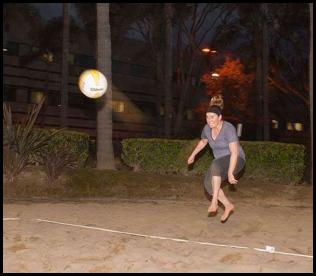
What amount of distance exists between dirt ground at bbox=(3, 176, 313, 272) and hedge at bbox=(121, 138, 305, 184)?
2.33 meters

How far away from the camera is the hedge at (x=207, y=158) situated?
1288 centimetres

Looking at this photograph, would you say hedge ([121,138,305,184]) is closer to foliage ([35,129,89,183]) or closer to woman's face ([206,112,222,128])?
foliage ([35,129,89,183])

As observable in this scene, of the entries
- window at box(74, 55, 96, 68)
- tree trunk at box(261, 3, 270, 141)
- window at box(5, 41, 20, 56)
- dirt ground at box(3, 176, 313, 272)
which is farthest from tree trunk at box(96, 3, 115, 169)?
window at box(74, 55, 96, 68)

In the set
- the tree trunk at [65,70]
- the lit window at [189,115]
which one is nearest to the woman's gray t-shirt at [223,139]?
the tree trunk at [65,70]

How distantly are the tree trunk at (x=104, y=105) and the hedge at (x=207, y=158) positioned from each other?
57 centimetres

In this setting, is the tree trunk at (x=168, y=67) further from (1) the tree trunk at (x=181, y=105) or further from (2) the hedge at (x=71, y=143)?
(2) the hedge at (x=71, y=143)

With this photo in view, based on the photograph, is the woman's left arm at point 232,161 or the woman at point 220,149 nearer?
the woman's left arm at point 232,161

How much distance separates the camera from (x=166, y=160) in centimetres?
1320

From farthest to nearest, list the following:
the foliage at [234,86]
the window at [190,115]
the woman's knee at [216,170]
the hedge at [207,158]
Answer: the window at [190,115] < the foliage at [234,86] < the hedge at [207,158] < the woman's knee at [216,170]

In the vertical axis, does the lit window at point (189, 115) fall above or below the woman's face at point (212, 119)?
above

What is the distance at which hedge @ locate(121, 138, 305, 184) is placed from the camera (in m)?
12.9

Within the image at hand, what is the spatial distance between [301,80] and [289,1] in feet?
23.0

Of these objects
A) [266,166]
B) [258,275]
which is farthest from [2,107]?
[258,275]

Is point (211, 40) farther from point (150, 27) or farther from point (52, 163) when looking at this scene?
point (52, 163)
